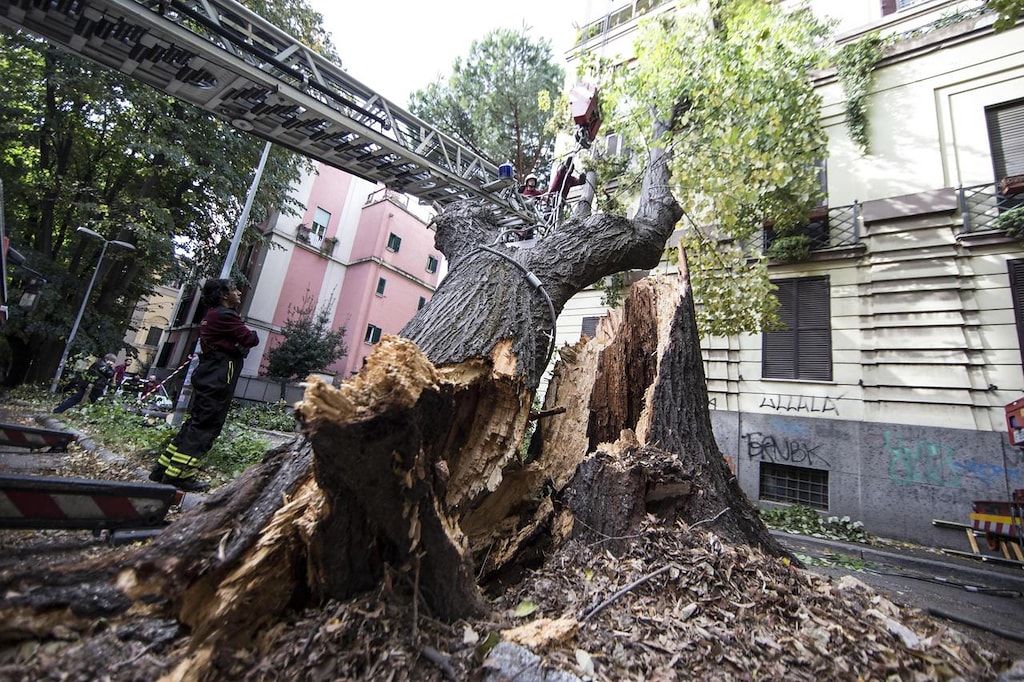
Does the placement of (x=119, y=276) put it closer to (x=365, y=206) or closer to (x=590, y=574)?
(x=365, y=206)

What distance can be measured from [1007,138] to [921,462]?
6.24 metres

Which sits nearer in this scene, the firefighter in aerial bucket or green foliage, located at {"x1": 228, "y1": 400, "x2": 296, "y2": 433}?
the firefighter in aerial bucket

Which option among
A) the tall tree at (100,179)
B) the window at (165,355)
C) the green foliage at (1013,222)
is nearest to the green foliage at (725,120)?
the green foliage at (1013,222)

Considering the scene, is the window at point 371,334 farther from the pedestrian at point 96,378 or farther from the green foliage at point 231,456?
the green foliage at point 231,456

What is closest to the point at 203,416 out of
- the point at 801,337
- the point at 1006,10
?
the point at 1006,10

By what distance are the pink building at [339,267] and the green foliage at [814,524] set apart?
55.1ft

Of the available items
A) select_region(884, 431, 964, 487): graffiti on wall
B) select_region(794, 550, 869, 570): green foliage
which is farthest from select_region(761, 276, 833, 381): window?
select_region(794, 550, 869, 570): green foliage

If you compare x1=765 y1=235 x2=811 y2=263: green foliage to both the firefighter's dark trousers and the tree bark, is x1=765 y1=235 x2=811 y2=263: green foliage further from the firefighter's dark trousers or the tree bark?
the firefighter's dark trousers

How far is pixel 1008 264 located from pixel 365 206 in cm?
2439

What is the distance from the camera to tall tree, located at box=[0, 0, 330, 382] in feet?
37.0

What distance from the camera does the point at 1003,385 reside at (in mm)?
7066

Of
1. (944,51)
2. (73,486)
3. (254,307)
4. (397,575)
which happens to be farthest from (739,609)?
(254,307)

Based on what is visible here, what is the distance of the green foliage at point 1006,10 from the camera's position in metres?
3.04

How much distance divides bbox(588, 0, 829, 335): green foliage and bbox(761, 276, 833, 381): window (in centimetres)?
220
